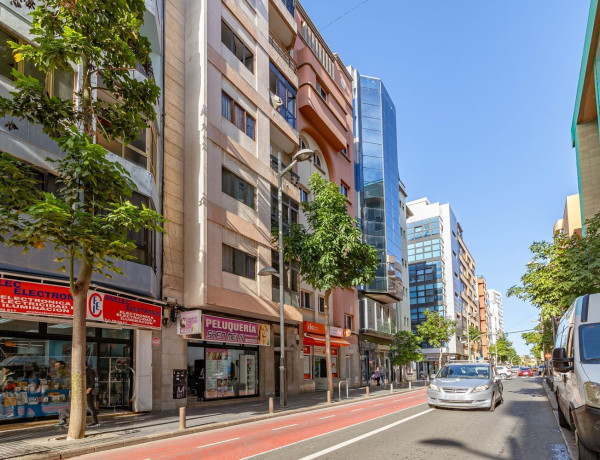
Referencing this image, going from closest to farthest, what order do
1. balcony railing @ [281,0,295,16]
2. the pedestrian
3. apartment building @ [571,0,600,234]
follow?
the pedestrian < balcony railing @ [281,0,295,16] < apartment building @ [571,0,600,234]

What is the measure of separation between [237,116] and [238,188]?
352cm

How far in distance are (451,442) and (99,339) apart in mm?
11956

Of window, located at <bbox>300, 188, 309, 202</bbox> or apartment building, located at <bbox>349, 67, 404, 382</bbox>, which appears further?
apartment building, located at <bbox>349, 67, 404, 382</bbox>

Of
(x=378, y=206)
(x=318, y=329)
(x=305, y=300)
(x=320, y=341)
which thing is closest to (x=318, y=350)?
(x=320, y=341)

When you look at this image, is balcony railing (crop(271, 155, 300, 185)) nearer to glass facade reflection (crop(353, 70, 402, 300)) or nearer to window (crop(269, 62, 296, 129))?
window (crop(269, 62, 296, 129))

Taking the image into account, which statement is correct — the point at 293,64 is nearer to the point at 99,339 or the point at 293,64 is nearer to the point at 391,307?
the point at 99,339

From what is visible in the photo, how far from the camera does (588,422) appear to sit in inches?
261

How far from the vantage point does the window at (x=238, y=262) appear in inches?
893

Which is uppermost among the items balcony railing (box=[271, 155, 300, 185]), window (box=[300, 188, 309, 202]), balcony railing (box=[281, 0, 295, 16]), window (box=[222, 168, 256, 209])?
balcony railing (box=[281, 0, 295, 16])

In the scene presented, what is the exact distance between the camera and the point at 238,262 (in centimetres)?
2345

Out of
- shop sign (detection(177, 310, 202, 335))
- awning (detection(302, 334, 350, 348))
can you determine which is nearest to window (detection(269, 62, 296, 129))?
A: awning (detection(302, 334, 350, 348))

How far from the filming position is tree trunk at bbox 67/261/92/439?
37.1 feet

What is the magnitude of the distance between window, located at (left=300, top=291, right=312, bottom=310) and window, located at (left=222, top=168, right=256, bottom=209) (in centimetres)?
960

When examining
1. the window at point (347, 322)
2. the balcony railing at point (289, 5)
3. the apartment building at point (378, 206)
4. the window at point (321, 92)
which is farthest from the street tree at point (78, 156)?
the apartment building at point (378, 206)
